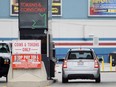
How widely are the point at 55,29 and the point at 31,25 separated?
3719 centimetres

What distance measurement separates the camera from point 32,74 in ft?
74.8

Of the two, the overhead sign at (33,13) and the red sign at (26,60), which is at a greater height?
the overhead sign at (33,13)

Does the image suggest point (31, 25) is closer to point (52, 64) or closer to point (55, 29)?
point (52, 64)

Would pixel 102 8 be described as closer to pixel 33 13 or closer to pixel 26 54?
pixel 33 13

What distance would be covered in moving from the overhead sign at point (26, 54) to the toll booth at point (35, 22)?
130cm

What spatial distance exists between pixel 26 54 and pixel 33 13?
7.24ft

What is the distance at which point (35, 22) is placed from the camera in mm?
24203

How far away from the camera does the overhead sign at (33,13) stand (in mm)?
24156

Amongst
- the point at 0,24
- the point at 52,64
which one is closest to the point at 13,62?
the point at 52,64

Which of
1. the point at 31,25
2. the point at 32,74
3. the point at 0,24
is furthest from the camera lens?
the point at 0,24

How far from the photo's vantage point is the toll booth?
24.2m

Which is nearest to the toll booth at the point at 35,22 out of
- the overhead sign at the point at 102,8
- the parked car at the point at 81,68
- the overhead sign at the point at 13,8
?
the parked car at the point at 81,68

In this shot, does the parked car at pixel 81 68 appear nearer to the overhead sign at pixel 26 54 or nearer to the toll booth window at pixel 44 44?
the toll booth window at pixel 44 44

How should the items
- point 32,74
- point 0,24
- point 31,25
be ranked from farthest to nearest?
point 0,24
point 31,25
point 32,74
